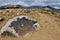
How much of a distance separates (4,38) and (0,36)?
8 centimetres

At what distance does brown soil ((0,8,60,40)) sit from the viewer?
2660 mm

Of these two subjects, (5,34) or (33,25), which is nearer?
(5,34)

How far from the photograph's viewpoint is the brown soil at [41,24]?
2.66 m

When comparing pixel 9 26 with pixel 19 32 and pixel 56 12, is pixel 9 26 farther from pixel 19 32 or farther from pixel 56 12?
pixel 56 12

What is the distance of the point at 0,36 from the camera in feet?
8.83

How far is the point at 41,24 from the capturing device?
2990mm

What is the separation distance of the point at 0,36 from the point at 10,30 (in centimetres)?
16

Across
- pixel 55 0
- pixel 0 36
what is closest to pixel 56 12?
pixel 55 0

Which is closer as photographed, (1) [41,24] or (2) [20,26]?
(2) [20,26]

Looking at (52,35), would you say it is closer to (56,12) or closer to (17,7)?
(56,12)

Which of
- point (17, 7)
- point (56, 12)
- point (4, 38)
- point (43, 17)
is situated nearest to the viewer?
point (4, 38)

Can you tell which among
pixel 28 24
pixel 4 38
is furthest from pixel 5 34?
pixel 28 24

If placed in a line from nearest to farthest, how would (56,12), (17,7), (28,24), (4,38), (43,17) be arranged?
(4,38) → (28,24) → (43,17) → (56,12) → (17,7)

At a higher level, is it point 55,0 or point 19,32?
point 55,0
